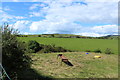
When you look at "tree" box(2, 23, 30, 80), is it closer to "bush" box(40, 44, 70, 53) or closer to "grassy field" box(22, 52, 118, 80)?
"grassy field" box(22, 52, 118, 80)

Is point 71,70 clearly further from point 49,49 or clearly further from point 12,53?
point 49,49

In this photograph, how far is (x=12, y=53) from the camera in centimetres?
475

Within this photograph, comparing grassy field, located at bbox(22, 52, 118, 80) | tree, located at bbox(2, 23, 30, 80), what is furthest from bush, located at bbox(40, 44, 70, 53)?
tree, located at bbox(2, 23, 30, 80)

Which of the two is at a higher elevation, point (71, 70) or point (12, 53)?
point (12, 53)

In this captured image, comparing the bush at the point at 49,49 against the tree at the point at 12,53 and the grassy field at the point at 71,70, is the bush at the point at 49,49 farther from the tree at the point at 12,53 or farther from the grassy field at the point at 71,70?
the tree at the point at 12,53

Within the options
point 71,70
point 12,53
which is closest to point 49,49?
point 71,70

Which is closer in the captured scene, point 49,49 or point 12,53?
point 12,53

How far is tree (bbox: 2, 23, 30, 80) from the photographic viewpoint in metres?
4.57

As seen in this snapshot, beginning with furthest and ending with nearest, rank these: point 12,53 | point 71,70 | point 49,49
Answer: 1. point 49,49
2. point 71,70
3. point 12,53

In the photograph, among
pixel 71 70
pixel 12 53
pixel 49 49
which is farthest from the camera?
pixel 49 49

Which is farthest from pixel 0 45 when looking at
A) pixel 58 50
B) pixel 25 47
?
pixel 58 50

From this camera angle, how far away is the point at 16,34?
4.94 meters

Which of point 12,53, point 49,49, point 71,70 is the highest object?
point 12,53

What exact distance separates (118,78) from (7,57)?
5441 millimetres
